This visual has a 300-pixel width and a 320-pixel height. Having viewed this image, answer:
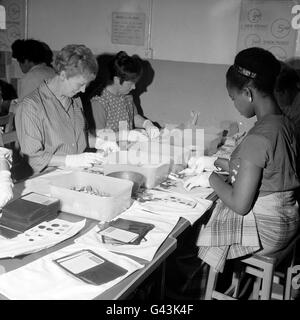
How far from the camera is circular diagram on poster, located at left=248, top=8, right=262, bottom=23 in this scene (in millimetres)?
3270

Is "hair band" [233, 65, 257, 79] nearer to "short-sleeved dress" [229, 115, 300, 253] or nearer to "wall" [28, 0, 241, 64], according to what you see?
"short-sleeved dress" [229, 115, 300, 253]

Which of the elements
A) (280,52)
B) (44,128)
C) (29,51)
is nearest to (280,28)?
(280,52)

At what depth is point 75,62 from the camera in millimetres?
2318

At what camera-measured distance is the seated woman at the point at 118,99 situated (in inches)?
121

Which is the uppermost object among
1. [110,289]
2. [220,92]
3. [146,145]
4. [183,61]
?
[183,61]

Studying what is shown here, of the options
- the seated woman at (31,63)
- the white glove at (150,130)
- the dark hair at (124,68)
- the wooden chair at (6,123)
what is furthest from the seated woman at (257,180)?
the seated woman at (31,63)

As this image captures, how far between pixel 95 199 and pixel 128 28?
8.19 feet

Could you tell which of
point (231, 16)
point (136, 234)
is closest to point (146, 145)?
point (136, 234)

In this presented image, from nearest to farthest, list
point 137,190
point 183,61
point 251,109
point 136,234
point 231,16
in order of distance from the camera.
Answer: point 136,234, point 251,109, point 137,190, point 231,16, point 183,61

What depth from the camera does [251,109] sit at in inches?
67.4

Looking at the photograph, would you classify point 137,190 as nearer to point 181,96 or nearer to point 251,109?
point 251,109

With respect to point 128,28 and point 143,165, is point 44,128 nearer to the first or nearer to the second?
point 143,165

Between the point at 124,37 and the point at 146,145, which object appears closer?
the point at 146,145

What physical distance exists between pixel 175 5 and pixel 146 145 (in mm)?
1702
